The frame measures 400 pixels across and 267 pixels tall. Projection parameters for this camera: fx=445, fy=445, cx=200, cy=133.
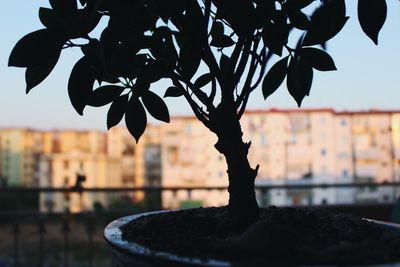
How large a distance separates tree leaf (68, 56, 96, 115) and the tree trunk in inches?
9.6

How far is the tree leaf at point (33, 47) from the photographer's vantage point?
0.60m

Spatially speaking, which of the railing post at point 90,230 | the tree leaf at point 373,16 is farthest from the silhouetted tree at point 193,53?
→ the railing post at point 90,230

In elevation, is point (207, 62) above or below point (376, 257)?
above

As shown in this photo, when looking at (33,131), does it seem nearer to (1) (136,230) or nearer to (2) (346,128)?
(2) (346,128)

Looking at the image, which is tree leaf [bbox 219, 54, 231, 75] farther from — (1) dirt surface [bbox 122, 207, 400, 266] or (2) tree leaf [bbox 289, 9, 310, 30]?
(1) dirt surface [bbox 122, 207, 400, 266]

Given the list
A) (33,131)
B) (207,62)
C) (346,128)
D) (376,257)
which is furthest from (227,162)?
(33,131)

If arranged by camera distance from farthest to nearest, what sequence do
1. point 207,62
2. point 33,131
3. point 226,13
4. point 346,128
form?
1. point 33,131
2. point 346,128
3. point 207,62
4. point 226,13

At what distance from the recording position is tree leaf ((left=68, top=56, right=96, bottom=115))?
66 centimetres

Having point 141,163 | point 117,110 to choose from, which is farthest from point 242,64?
point 141,163

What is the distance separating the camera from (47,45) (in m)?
0.60

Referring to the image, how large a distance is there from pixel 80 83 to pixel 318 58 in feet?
1.32

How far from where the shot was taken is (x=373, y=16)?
57cm

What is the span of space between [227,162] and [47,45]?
1.19 feet

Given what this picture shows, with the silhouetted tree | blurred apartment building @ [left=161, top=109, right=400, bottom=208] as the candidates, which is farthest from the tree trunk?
blurred apartment building @ [left=161, top=109, right=400, bottom=208]
